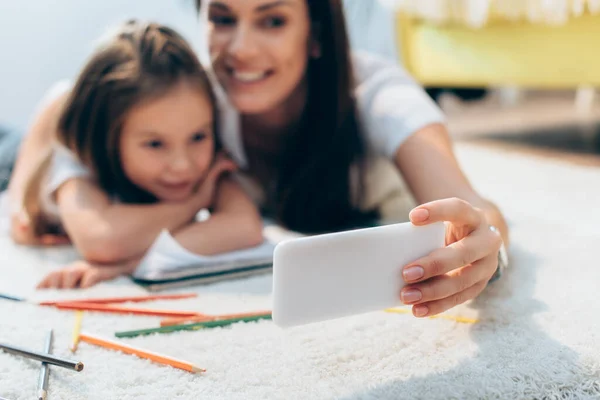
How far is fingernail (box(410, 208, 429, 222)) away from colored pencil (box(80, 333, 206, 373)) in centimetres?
21

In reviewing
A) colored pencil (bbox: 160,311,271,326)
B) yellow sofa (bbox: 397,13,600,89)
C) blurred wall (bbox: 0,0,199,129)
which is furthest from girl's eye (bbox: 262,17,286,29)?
blurred wall (bbox: 0,0,199,129)

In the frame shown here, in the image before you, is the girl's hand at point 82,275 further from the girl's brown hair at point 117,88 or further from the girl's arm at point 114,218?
the girl's brown hair at point 117,88

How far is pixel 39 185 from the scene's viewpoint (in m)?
1.01

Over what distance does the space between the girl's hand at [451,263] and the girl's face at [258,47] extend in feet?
1.57

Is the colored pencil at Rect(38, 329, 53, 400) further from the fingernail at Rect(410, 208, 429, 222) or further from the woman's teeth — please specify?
the woman's teeth

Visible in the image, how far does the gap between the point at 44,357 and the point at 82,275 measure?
11.2 inches

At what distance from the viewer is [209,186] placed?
0.96m

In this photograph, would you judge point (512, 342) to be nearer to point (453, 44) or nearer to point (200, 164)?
point (200, 164)

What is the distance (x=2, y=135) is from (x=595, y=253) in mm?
1296

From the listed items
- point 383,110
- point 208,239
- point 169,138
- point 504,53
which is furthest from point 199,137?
point 504,53

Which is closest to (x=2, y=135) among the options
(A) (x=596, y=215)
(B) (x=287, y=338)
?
(B) (x=287, y=338)

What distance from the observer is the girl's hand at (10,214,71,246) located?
100cm

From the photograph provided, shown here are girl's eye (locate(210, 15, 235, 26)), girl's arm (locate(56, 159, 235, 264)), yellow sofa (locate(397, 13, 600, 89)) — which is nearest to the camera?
girl's arm (locate(56, 159, 235, 264))

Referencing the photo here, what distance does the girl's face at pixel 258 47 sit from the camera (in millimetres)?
902
